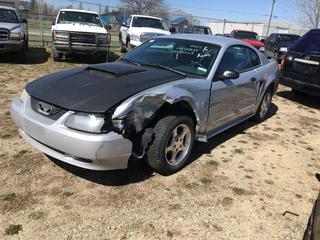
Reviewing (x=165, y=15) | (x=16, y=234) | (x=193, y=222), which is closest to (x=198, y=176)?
(x=193, y=222)

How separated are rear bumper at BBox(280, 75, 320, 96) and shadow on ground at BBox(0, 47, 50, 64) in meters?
7.99

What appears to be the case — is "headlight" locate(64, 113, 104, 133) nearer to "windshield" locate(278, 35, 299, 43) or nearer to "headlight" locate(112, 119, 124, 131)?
"headlight" locate(112, 119, 124, 131)

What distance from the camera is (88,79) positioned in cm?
385

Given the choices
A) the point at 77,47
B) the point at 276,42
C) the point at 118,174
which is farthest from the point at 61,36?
the point at 276,42

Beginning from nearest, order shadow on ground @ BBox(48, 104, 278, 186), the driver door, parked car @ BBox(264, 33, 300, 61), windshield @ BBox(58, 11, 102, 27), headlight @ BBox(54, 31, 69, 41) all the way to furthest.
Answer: shadow on ground @ BBox(48, 104, 278, 186) < the driver door < headlight @ BBox(54, 31, 69, 41) < windshield @ BBox(58, 11, 102, 27) < parked car @ BBox(264, 33, 300, 61)

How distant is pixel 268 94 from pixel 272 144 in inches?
57.2

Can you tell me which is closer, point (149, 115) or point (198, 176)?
point (149, 115)

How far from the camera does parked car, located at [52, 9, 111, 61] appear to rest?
10875 mm

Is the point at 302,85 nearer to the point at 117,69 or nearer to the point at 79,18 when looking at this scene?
the point at 117,69

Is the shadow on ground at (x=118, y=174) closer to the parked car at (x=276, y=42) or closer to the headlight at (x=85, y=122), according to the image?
the headlight at (x=85, y=122)

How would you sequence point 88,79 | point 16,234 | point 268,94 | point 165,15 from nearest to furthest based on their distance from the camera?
point 16,234
point 88,79
point 268,94
point 165,15

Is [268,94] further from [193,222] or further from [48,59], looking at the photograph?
[48,59]

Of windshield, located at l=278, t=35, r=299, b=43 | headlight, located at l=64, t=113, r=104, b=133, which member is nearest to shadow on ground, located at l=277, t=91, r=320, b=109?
headlight, located at l=64, t=113, r=104, b=133

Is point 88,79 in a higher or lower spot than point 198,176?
higher
